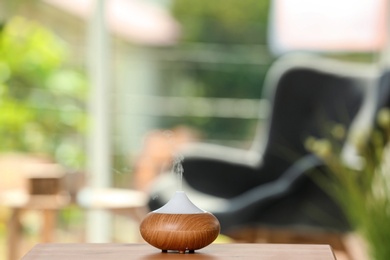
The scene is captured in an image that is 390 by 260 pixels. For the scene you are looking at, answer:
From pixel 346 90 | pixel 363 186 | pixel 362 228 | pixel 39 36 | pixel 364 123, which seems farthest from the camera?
pixel 39 36

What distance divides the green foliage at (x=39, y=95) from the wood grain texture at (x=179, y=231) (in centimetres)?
333

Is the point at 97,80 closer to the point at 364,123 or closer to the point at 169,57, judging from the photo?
the point at 169,57

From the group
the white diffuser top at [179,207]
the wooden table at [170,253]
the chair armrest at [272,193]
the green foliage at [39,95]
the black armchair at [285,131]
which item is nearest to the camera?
the wooden table at [170,253]

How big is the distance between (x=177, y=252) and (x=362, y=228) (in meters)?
1.45

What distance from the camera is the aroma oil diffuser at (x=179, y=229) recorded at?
6.57ft

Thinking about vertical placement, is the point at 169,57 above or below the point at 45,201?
above

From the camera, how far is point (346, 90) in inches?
192

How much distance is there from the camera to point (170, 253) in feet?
6.73

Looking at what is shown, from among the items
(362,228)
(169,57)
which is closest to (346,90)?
(169,57)

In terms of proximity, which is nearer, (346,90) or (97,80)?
Answer: (346,90)

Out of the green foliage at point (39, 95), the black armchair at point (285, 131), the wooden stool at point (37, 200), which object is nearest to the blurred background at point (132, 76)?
the green foliage at point (39, 95)

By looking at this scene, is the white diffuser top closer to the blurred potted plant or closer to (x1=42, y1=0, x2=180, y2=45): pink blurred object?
the blurred potted plant

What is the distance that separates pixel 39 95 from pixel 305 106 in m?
1.50

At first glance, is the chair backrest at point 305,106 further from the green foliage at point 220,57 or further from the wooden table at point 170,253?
the wooden table at point 170,253
